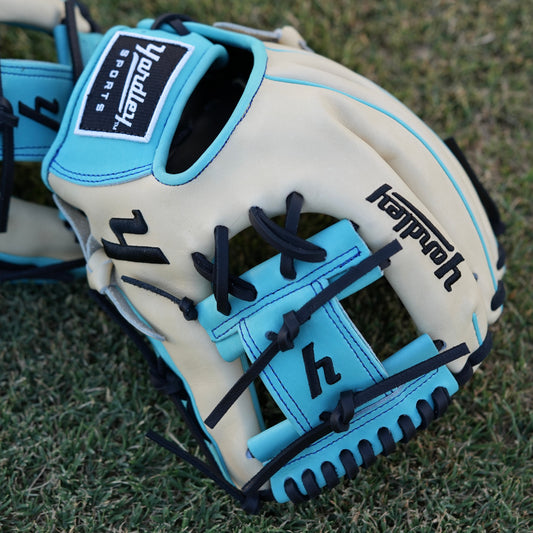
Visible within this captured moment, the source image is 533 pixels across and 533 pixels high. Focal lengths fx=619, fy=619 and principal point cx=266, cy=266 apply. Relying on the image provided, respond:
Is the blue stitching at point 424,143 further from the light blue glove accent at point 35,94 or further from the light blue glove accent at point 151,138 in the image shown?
the light blue glove accent at point 35,94

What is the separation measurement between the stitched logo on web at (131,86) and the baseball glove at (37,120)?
19 cm

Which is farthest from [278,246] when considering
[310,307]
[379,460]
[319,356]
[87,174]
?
[379,460]

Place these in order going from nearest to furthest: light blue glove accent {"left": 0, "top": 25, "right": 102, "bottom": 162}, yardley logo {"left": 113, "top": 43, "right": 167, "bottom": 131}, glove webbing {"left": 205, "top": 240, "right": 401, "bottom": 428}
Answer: glove webbing {"left": 205, "top": 240, "right": 401, "bottom": 428}
yardley logo {"left": 113, "top": 43, "right": 167, "bottom": 131}
light blue glove accent {"left": 0, "top": 25, "right": 102, "bottom": 162}

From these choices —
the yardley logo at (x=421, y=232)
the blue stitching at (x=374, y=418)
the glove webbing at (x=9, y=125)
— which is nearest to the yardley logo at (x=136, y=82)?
the glove webbing at (x=9, y=125)

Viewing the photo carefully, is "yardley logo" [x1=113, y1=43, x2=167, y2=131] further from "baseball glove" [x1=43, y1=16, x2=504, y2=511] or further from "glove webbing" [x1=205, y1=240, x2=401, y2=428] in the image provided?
"glove webbing" [x1=205, y1=240, x2=401, y2=428]

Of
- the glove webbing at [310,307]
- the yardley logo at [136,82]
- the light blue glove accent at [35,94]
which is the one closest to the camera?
the glove webbing at [310,307]

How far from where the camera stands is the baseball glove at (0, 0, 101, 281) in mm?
1529

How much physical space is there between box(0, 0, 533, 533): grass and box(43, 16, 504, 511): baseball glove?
182 millimetres

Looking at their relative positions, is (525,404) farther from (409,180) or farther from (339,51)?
(339,51)

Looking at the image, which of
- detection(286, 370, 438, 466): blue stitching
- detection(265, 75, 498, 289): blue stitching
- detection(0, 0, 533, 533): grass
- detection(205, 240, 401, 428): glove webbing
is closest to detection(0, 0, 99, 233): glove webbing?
detection(0, 0, 533, 533): grass

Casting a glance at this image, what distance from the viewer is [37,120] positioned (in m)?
1.55

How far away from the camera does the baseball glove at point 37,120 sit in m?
1.53

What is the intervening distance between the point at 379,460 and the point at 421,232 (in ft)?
2.08

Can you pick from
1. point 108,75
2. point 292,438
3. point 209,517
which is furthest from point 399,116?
point 209,517
